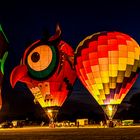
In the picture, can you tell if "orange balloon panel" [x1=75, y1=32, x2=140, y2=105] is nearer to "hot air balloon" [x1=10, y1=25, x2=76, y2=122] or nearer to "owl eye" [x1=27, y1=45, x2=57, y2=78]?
"hot air balloon" [x1=10, y1=25, x2=76, y2=122]

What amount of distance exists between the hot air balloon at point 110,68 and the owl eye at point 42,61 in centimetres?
485

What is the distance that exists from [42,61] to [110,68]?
26.4 feet

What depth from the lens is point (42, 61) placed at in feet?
134

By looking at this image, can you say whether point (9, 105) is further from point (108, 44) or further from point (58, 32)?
point (108, 44)

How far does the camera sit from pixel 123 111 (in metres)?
85.6

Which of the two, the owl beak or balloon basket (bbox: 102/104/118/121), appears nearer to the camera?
balloon basket (bbox: 102/104/118/121)

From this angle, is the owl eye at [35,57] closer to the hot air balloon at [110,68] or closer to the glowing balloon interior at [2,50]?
the hot air balloon at [110,68]

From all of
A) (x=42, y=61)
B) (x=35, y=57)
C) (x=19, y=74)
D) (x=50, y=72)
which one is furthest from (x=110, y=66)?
(x=19, y=74)

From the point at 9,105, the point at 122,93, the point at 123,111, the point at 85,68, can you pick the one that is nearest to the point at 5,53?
the point at 85,68

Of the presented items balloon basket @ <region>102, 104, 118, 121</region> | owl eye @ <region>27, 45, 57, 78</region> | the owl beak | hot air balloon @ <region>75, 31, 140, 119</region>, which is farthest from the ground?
the owl beak

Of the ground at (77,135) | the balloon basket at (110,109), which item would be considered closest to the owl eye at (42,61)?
the balloon basket at (110,109)

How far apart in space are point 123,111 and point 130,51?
168 feet

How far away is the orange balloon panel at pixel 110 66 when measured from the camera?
34906 millimetres

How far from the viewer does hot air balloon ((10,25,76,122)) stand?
40.0m
